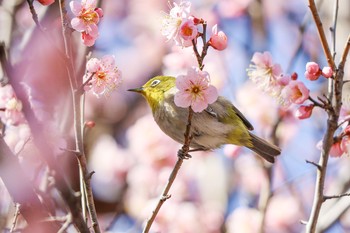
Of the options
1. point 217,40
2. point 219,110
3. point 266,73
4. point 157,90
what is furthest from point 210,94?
point 157,90

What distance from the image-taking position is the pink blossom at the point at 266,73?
2916mm

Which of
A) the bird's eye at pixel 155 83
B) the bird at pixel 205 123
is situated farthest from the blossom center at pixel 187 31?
the bird's eye at pixel 155 83

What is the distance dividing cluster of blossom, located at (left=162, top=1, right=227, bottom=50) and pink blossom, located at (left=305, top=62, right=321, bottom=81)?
0.37m

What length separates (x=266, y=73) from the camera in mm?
2959

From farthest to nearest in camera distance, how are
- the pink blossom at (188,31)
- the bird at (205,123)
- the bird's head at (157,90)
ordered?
the bird's head at (157,90), the bird at (205,123), the pink blossom at (188,31)

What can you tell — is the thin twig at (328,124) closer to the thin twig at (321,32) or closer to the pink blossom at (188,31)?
the thin twig at (321,32)

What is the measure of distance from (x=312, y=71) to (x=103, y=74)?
0.89 m

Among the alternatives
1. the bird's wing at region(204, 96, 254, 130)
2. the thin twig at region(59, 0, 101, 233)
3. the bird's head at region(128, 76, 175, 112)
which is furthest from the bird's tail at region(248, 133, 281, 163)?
the thin twig at region(59, 0, 101, 233)

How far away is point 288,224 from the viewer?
593 centimetres

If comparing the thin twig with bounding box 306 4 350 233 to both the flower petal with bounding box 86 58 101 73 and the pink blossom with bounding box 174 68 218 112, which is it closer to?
the pink blossom with bounding box 174 68 218 112

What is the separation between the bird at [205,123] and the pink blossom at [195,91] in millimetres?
876

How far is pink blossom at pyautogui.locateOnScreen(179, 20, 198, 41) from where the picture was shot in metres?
2.40

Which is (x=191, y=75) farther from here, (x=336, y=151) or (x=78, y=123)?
(x=336, y=151)

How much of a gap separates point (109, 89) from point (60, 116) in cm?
158
